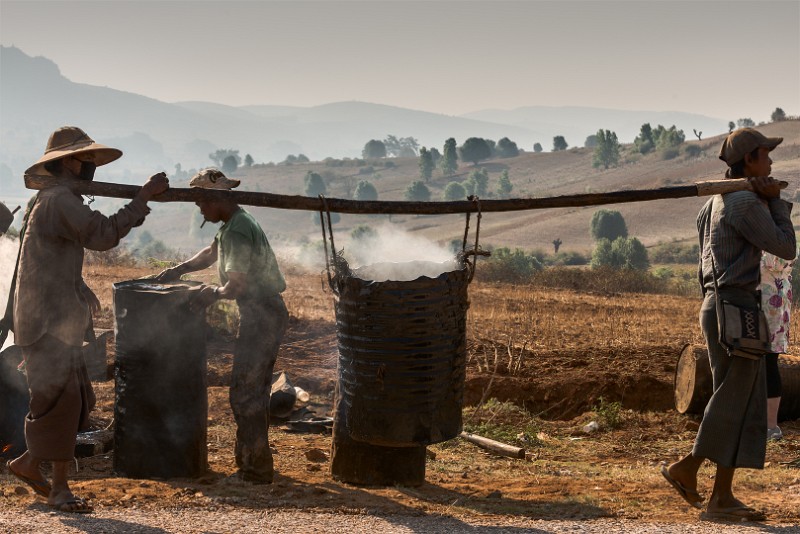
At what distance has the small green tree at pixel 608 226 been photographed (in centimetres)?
8740

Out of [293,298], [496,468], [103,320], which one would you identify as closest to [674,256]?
[293,298]

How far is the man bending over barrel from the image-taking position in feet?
20.3

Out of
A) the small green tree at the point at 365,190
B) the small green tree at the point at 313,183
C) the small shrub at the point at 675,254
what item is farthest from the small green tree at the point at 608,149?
the small shrub at the point at 675,254

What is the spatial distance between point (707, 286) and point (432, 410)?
188cm

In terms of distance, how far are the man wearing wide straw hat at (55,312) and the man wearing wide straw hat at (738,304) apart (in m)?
3.40

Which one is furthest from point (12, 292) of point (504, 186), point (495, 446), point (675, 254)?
point (504, 186)

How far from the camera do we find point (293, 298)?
1995 centimetres

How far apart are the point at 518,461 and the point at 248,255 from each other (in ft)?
9.96

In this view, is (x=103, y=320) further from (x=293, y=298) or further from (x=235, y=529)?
(x=235, y=529)

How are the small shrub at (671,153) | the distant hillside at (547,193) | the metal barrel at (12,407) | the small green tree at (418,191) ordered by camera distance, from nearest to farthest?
the metal barrel at (12,407)
the distant hillside at (547,193)
the small shrub at (671,153)
the small green tree at (418,191)

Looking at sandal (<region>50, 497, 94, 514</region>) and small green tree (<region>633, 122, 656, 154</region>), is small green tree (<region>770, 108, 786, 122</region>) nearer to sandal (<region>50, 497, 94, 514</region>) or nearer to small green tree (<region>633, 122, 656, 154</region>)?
small green tree (<region>633, 122, 656, 154</region>)

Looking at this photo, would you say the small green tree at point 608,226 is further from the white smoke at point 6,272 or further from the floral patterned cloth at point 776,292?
the floral patterned cloth at point 776,292

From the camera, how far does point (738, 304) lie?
5.51 meters

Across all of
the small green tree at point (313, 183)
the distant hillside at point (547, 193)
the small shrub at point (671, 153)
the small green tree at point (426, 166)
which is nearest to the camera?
the distant hillside at point (547, 193)
